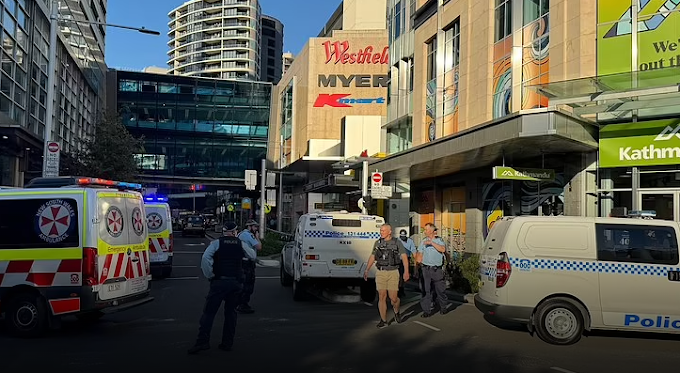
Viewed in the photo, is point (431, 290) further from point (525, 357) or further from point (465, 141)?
point (465, 141)

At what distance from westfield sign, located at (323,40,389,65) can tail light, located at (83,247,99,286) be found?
32745mm

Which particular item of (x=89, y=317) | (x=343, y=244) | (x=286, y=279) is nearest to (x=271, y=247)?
(x=286, y=279)

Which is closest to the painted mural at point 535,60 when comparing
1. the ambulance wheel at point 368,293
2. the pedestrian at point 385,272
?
the ambulance wheel at point 368,293

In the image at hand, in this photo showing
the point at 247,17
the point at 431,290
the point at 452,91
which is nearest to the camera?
the point at 431,290

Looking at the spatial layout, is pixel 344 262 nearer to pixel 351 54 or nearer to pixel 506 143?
pixel 506 143

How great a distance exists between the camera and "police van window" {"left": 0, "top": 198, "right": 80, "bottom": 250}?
8.81 m

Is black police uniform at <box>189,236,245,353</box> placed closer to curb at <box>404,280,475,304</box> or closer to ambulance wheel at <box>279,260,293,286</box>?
curb at <box>404,280,475,304</box>

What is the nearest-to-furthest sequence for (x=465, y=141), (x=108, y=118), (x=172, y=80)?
1. (x=465, y=141)
2. (x=108, y=118)
3. (x=172, y=80)

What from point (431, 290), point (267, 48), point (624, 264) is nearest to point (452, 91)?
point (431, 290)

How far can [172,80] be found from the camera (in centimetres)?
6862

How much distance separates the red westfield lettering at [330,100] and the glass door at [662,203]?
27.0 m

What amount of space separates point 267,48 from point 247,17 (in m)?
14.7

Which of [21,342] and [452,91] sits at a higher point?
[452,91]

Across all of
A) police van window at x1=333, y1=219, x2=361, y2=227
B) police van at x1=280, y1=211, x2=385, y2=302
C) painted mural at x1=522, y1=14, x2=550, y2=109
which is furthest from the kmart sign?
police van window at x1=333, y1=219, x2=361, y2=227
